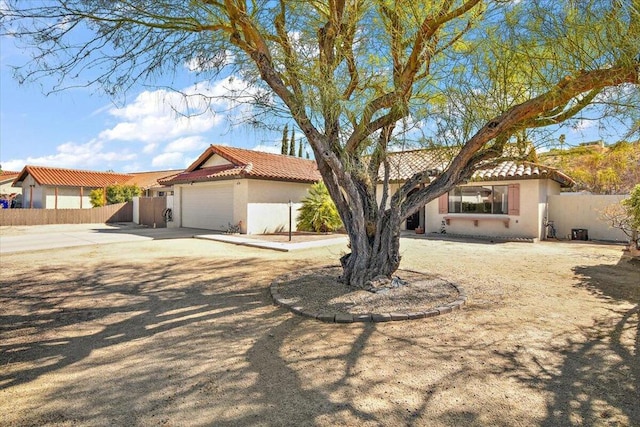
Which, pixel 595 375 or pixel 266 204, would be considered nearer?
pixel 595 375

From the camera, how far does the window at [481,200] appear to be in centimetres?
1672

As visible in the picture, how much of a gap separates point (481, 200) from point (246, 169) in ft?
37.5

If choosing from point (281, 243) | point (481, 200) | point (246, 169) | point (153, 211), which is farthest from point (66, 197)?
point (481, 200)

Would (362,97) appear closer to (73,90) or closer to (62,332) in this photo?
(73,90)

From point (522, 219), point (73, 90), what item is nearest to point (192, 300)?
point (73, 90)

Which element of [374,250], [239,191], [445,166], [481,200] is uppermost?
[239,191]

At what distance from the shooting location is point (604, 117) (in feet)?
17.7

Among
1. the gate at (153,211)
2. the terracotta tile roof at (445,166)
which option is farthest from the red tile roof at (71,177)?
the terracotta tile roof at (445,166)

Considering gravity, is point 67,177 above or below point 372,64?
above

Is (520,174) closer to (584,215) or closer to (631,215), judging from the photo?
(584,215)

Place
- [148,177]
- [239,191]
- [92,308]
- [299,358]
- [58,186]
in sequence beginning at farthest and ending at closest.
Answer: [148,177], [58,186], [239,191], [92,308], [299,358]

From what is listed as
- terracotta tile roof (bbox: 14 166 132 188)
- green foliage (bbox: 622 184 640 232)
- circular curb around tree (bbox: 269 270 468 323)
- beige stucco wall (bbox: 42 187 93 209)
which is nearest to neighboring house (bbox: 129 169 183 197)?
terracotta tile roof (bbox: 14 166 132 188)

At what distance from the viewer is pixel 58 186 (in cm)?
3070

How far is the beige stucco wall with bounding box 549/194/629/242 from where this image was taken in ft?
51.1
